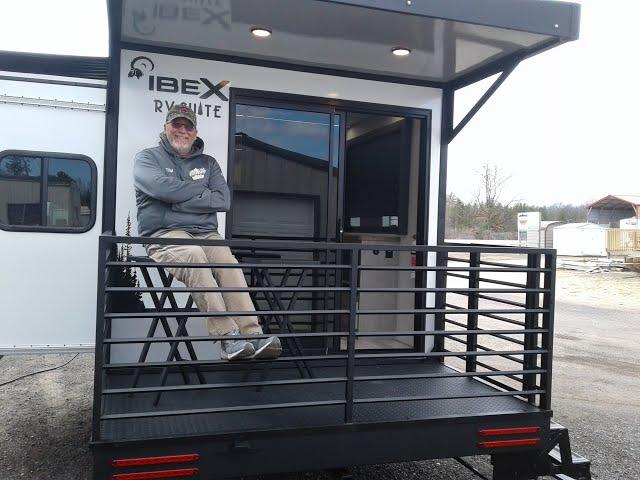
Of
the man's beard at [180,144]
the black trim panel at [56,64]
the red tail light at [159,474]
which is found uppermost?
the black trim panel at [56,64]

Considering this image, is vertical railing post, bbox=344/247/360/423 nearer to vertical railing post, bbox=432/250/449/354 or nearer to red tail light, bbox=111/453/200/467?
red tail light, bbox=111/453/200/467

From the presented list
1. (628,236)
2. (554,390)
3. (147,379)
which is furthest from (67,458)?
(628,236)

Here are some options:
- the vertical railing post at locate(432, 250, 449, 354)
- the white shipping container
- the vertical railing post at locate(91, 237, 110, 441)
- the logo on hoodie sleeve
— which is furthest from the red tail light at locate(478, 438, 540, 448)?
the white shipping container

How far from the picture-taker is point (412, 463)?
4039mm

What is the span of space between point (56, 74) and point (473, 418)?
341 cm

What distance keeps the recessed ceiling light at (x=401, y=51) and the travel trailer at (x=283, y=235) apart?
18 millimetres

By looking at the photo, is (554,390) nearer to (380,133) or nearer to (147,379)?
(380,133)

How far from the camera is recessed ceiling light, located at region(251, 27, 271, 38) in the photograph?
11.6 feet

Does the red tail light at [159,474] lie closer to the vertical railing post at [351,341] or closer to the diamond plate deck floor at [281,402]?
the diamond plate deck floor at [281,402]

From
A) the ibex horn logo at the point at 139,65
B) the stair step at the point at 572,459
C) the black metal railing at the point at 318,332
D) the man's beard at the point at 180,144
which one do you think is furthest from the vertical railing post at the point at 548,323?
the ibex horn logo at the point at 139,65

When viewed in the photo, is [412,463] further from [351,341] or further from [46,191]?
[46,191]

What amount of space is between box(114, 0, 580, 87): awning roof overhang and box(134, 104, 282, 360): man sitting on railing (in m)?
0.61

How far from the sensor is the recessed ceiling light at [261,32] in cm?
354

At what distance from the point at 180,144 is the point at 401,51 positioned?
1.64 m
